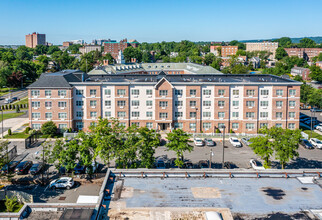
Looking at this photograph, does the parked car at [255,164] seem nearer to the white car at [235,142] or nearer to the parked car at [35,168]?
the white car at [235,142]

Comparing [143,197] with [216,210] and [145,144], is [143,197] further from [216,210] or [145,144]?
[145,144]

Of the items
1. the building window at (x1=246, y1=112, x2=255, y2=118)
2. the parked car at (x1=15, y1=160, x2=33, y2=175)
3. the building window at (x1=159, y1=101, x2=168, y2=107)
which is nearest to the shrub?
the parked car at (x1=15, y1=160, x2=33, y2=175)

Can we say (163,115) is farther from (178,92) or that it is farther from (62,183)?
(62,183)

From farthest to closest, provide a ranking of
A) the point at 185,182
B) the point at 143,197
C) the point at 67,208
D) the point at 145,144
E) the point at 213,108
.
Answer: the point at 213,108 → the point at 145,144 → the point at 185,182 → the point at 143,197 → the point at 67,208

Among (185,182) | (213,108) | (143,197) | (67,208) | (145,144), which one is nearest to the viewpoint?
(67,208)

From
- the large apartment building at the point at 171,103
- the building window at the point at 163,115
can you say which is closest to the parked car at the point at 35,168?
the large apartment building at the point at 171,103

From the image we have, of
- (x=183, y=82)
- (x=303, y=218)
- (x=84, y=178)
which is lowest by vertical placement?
(x=84, y=178)

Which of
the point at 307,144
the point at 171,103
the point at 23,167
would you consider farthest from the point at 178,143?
the point at 307,144

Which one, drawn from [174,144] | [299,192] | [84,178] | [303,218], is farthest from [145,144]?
[303,218]
